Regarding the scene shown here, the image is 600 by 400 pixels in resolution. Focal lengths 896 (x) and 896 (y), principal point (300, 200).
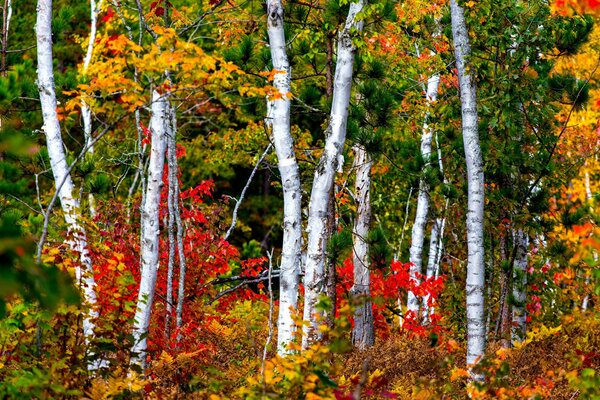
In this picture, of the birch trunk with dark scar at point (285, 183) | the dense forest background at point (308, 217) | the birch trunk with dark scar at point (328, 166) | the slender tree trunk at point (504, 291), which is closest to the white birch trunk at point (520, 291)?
the dense forest background at point (308, 217)

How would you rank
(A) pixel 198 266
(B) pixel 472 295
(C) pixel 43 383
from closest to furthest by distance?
1. (C) pixel 43 383
2. (B) pixel 472 295
3. (A) pixel 198 266

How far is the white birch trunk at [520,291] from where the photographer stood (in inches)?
411

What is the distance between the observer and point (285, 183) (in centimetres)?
845

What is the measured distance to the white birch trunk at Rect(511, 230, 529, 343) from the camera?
411 inches

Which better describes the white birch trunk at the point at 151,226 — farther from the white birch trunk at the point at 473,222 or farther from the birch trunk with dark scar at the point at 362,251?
the birch trunk with dark scar at the point at 362,251

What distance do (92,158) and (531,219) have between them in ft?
15.0

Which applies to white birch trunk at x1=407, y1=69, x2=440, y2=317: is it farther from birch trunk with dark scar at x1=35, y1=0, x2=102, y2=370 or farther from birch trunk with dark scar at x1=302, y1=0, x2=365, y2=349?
birch trunk with dark scar at x1=35, y1=0, x2=102, y2=370

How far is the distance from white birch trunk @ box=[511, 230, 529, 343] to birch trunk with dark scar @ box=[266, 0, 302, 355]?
3.10m

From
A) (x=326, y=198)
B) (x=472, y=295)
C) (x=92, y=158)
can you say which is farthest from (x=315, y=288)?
(x=92, y=158)

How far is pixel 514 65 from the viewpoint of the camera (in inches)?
352

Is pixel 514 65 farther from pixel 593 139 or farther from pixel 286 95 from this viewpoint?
pixel 593 139

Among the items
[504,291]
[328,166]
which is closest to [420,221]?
[504,291]

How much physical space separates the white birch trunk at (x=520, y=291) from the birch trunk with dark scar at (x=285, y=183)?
3105 millimetres

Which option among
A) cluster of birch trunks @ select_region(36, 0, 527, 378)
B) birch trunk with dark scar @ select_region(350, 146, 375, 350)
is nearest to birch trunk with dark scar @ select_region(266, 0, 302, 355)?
cluster of birch trunks @ select_region(36, 0, 527, 378)
